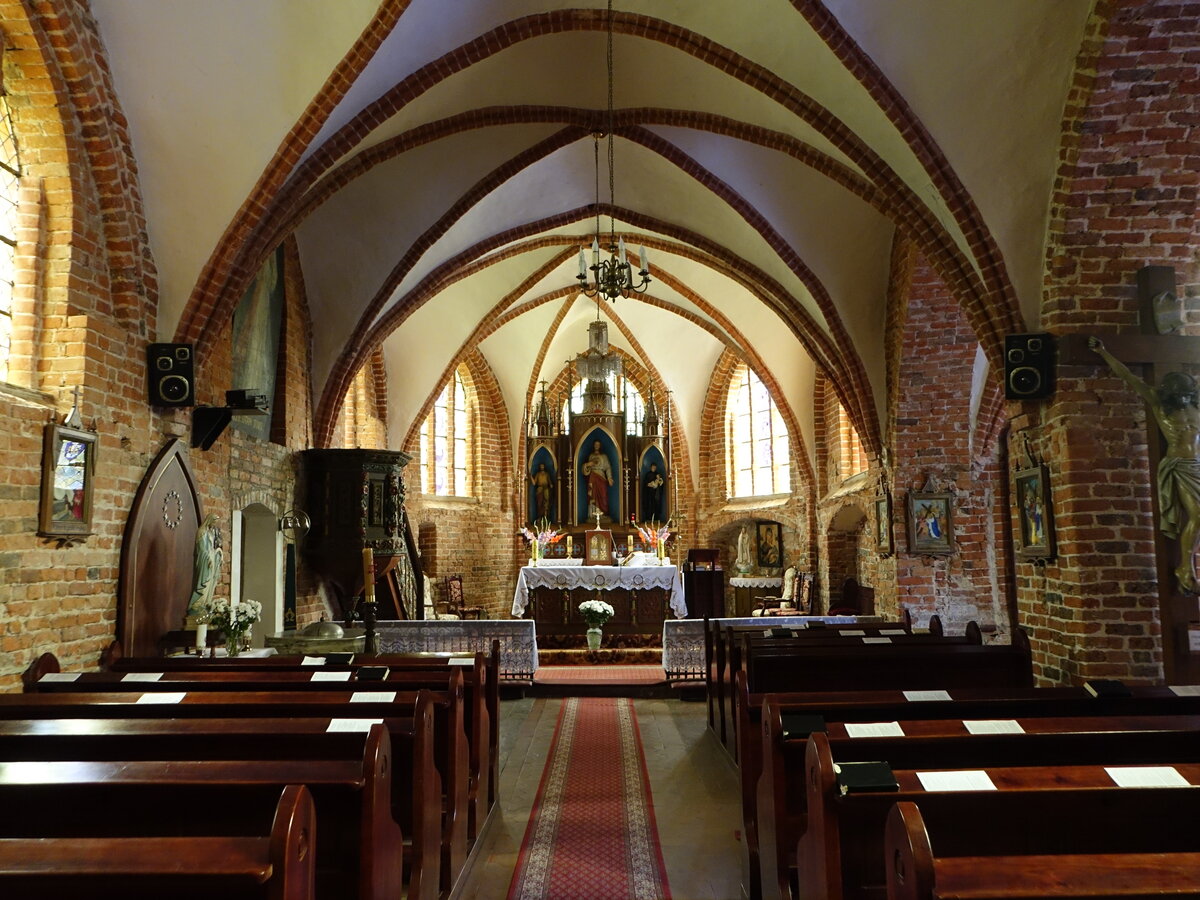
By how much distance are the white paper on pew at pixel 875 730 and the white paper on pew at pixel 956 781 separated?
1.63 feet

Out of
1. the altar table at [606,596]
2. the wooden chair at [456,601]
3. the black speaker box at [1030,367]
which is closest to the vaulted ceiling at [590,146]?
the black speaker box at [1030,367]

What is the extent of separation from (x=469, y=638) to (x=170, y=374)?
4737 mm

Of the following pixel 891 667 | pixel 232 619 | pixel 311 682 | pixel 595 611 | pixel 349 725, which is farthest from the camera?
pixel 595 611

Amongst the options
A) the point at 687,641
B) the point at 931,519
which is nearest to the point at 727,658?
the point at 687,641

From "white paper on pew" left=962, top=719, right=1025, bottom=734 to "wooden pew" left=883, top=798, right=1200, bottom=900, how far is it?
4.30ft

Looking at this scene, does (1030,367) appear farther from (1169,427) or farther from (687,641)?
(687,641)

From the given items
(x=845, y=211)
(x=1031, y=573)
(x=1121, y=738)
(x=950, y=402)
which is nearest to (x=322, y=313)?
(x=845, y=211)

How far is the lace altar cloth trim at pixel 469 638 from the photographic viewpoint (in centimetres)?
1045

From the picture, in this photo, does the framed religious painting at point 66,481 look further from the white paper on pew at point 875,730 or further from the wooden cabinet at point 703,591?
the wooden cabinet at point 703,591

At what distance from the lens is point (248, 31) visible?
6.86 meters

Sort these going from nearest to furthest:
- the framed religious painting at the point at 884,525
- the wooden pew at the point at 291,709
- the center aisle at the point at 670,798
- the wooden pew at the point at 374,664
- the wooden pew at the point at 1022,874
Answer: the wooden pew at the point at 1022,874 → the wooden pew at the point at 291,709 → the center aisle at the point at 670,798 → the wooden pew at the point at 374,664 → the framed religious painting at the point at 884,525

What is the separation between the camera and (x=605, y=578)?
13.8 m

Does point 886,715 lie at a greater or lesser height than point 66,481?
lesser

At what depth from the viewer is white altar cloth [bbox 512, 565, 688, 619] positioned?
13781 mm
